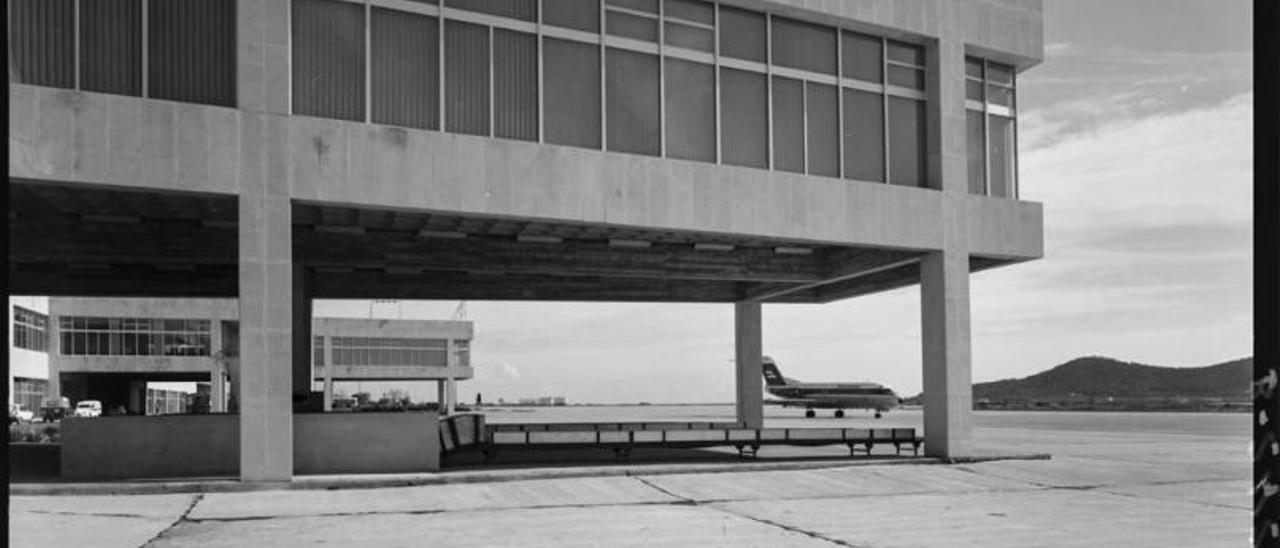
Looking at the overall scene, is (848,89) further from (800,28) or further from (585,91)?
(585,91)

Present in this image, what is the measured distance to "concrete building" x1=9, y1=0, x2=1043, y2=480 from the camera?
18406 mm

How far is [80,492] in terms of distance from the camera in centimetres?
1766

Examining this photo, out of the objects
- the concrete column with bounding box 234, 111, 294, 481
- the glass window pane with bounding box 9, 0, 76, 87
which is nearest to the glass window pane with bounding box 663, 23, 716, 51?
the concrete column with bounding box 234, 111, 294, 481

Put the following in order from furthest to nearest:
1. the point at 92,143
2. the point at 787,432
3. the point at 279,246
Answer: the point at 787,432
the point at 279,246
the point at 92,143

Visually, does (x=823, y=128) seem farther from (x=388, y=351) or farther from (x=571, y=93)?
(x=388, y=351)

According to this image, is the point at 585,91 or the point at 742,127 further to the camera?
the point at 742,127

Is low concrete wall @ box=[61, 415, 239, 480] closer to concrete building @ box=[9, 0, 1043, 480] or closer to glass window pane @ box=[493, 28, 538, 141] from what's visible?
concrete building @ box=[9, 0, 1043, 480]

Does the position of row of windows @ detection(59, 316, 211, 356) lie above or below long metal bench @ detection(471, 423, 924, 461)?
above

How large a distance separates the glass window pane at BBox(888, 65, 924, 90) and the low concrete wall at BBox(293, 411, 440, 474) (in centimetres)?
1241

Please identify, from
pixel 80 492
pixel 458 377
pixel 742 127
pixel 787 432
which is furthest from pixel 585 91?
pixel 458 377

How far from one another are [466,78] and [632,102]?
3.35 meters

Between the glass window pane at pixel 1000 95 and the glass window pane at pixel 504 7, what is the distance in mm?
11733

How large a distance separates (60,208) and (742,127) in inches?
505

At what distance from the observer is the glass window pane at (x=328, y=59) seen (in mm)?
19531
